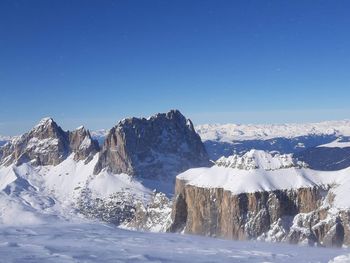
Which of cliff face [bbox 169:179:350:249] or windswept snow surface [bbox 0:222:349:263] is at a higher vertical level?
cliff face [bbox 169:179:350:249]

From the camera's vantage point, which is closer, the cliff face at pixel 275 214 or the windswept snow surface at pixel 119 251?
the windswept snow surface at pixel 119 251

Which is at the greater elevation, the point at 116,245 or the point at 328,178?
the point at 328,178

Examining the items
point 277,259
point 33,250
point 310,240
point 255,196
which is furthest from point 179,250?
point 255,196

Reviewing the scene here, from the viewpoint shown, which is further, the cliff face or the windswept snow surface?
the cliff face

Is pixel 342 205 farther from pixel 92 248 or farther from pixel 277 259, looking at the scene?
pixel 92 248

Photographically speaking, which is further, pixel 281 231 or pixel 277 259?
pixel 281 231

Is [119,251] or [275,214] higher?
[275,214]

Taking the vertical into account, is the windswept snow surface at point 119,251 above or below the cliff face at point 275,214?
below

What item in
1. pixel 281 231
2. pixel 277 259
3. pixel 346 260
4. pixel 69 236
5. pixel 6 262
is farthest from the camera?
pixel 281 231
